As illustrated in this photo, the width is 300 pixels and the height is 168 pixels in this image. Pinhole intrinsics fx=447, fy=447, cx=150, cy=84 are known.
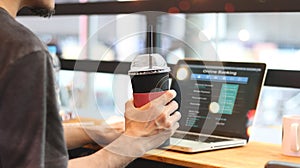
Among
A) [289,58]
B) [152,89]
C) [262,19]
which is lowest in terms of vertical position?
[152,89]

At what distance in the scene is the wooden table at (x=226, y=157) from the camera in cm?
144

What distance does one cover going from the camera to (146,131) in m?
1.28

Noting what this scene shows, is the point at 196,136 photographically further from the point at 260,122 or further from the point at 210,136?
the point at 260,122

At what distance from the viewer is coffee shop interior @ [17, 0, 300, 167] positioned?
5.49 ft

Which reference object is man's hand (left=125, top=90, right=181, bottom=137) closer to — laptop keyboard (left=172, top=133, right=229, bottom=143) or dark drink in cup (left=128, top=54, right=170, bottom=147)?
dark drink in cup (left=128, top=54, right=170, bottom=147)

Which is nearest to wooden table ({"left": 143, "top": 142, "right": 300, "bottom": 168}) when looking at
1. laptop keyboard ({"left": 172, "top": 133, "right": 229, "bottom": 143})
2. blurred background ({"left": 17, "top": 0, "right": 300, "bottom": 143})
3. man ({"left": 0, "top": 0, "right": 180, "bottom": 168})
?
laptop keyboard ({"left": 172, "top": 133, "right": 229, "bottom": 143})

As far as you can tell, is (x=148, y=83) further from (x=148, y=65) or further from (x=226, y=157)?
(x=226, y=157)

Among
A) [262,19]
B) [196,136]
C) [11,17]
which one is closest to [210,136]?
[196,136]

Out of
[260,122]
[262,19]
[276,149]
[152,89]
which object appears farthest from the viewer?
[262,19]

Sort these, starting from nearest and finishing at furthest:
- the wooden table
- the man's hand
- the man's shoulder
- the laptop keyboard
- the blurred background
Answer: the man's shoulder
the man's hand
the wooden table
the blurred background
the laptop keyboard

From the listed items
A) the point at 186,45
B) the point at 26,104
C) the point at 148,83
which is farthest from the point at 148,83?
the point at 186,45

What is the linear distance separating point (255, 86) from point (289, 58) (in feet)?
1.21

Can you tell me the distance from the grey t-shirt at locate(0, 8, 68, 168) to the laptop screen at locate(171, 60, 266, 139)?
858 millimetres

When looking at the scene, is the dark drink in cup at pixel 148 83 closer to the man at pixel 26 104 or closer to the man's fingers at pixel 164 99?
the man's fingers at pixel 164 99
